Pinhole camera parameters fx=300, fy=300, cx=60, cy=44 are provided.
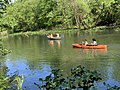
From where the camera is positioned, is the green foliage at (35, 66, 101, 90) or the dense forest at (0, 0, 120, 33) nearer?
the green foliage at (35, 66, 101, 90)

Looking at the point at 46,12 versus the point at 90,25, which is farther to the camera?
the point at 46,12

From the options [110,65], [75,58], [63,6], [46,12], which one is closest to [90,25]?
[63,6]

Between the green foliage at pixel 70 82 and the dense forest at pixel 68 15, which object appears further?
the dense forest at pixel 68 15

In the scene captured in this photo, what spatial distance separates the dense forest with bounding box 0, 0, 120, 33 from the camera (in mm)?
70500

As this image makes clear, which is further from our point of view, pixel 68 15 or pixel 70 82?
pixel 68 15

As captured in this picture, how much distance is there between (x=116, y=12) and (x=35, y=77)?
5199cm

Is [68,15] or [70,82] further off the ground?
[70,82]

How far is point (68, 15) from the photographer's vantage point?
242 feet

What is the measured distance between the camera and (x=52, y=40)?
48.5m

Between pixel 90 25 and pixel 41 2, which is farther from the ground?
pixel 41 2

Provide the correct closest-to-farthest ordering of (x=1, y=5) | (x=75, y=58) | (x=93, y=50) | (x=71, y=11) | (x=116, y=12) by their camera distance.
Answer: (x=1, y=5)
(x=75, y=58)
(x=93, y=50)
(x=116, y=12)
(x=71, y=11)

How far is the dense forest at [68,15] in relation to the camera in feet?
231

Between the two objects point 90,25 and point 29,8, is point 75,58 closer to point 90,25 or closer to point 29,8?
point 90,25

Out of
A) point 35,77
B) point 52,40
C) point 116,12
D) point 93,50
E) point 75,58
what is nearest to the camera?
point 35,77
